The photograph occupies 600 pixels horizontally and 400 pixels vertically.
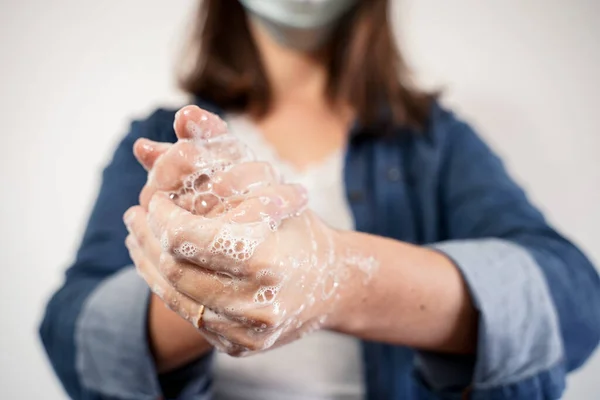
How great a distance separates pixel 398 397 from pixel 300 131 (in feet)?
1.12

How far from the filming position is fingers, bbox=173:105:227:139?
23 centimetres

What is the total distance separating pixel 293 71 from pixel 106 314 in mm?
393

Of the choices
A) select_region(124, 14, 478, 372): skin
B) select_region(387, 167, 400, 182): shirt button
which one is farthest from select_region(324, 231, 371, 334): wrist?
select_region(387, 167, 400, 182): shirt button

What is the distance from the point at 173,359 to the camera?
33 centimetres

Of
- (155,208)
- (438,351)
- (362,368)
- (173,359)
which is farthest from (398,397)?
(155,208)

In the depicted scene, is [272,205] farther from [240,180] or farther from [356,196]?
[356,196]

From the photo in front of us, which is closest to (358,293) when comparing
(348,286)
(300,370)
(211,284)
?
(348,286)

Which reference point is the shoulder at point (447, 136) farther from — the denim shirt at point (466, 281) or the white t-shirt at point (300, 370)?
the white t-shirt at point (300, 370)

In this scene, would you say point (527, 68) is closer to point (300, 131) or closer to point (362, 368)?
point (300, 131)

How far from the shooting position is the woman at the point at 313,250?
23cm

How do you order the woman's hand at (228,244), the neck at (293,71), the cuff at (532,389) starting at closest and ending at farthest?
the woman's hand at (228,244), the cuff at (532,389), the neck at (293,71)

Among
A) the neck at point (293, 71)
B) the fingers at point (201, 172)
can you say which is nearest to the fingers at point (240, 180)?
the fingers at point (201, 172)

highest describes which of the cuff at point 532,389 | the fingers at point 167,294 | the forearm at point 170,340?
the fingers at point 167,294

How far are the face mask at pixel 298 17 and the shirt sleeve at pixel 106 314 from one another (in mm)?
196
